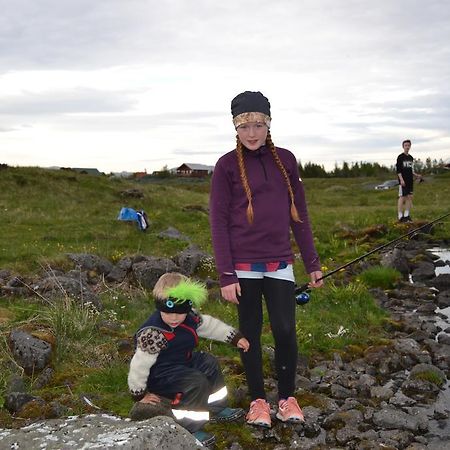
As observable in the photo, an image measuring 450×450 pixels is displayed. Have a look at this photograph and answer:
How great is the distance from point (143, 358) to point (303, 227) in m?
1.79

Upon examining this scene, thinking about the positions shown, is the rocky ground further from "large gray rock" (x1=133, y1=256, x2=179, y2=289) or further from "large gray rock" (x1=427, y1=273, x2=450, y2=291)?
"large gray rock" (x1=427, y1=273, x2=450, y2=291)

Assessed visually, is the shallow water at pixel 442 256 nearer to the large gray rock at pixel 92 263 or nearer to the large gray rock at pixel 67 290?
the large gray rock at pixel 92 263

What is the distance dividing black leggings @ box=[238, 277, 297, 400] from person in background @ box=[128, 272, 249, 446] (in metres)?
0.14

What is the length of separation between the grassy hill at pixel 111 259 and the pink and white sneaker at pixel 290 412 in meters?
0.93

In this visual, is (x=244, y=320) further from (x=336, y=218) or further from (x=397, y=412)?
(x=336, y=218)

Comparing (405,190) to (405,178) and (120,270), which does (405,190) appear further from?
(120,270)

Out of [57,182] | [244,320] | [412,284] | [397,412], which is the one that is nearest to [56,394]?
[244,320]

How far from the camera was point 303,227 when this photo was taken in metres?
5.05

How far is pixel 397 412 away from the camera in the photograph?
538cm

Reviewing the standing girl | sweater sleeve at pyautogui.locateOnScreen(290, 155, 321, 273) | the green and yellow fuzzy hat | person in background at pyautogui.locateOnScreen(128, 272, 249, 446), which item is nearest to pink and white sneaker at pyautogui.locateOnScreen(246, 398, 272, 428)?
person in background at pyautogui.locateOnScreen(128, 272, 249, 446)

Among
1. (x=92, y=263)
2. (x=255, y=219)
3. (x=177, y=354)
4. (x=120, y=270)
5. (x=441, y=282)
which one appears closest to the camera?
(x=255, y=219)

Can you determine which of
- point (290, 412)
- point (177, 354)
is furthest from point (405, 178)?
point (177, 354)

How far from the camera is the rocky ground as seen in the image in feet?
12.0

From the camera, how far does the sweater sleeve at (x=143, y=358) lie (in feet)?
15.0
